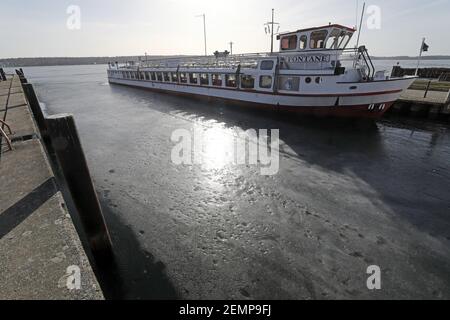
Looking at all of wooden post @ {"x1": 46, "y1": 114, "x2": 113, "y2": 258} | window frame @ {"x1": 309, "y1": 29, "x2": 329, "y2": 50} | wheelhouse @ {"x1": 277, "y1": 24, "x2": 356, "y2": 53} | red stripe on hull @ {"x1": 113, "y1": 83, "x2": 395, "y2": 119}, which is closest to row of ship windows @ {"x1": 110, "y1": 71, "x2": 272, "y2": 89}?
red stripe on hull @ {"x1": 113, "y1": 83, "x2": 395, "y2": 119}

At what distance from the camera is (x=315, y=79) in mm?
15820

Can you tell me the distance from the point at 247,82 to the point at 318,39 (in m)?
6.32

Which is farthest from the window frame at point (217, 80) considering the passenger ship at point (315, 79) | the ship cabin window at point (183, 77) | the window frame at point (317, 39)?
the window frame at point (317, 39)

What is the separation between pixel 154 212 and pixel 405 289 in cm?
660

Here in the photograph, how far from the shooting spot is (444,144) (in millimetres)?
12586

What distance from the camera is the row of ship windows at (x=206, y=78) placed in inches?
764

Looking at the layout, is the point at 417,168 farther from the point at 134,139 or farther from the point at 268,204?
the point at 134,139

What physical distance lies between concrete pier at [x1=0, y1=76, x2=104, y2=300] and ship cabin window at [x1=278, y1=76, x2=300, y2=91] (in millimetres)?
15814

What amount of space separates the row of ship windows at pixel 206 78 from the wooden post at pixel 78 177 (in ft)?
54.2

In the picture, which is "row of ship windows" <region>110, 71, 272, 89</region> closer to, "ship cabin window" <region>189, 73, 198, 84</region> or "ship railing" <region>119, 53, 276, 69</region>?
"ship cabin window" <region>189, 73, 198, 84</region>

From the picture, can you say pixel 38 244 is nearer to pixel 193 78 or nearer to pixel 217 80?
pixel 217 80

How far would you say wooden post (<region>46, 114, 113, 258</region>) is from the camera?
4363 millimetres

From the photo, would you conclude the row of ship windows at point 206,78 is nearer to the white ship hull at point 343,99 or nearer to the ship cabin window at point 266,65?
the ship cabin window at point 266,65
